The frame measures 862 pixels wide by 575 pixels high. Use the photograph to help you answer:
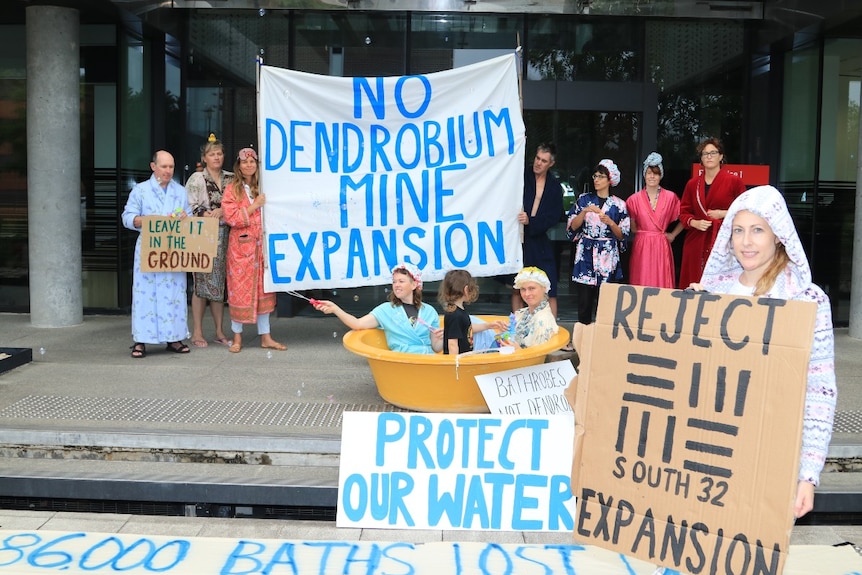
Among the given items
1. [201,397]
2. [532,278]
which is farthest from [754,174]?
[201,397]

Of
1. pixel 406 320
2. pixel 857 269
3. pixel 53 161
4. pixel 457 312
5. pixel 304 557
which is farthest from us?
pixel 857 269

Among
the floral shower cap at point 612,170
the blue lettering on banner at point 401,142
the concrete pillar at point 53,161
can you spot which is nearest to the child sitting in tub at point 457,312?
the blue lettering on banner at point 401,142

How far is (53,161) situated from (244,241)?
104 inches

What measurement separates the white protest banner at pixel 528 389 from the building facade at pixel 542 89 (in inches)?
184

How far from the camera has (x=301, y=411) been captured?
17.5 ft

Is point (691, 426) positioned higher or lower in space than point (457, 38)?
lower

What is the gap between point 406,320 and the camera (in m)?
5.57

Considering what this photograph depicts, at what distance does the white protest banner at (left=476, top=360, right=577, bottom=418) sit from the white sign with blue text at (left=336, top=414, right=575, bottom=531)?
0.63 meters

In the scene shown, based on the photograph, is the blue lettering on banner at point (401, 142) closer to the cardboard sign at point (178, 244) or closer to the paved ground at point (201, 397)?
the cardboard sign at point (178, 244)

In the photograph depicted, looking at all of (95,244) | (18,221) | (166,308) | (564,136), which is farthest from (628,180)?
(18,221)

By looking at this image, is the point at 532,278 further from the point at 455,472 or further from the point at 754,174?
the point at 754,174

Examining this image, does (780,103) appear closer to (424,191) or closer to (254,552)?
(424,191)

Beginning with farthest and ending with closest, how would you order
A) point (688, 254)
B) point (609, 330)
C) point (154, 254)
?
point (688, 254) → point (154, 254) → point (609, 330)

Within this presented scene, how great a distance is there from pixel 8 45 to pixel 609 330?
8.80 metres
